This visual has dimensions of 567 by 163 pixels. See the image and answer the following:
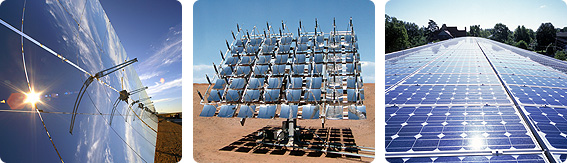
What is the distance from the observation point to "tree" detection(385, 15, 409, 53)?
195 inches

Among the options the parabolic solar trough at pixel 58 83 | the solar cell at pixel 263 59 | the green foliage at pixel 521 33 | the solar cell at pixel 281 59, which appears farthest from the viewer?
the solar cell at pixel 263 59

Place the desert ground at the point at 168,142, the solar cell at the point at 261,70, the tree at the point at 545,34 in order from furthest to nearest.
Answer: the solar cell at the point at 261,70
the tree at the point at 545,34
the desert ground at the point at 168,142

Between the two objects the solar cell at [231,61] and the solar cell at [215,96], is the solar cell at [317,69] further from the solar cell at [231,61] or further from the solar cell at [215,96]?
the solar cell at [215,96]

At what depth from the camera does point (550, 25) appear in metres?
5.07

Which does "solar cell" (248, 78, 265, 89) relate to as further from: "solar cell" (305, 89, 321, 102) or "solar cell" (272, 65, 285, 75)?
"solar cell" (305, 89, 321, 102)

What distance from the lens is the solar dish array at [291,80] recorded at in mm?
5465

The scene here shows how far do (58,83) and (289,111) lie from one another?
3.62 m

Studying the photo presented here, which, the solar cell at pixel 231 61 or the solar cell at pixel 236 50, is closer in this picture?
the solar cell at pixel 231 61

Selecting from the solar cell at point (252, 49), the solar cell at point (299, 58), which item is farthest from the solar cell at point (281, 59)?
the solar cell at point (252, 49)

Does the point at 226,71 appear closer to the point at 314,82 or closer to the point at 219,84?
the point at 219,84

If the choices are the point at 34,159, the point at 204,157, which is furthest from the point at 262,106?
the point at 34,159

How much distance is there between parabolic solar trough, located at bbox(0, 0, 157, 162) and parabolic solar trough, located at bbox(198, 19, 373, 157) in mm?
2495

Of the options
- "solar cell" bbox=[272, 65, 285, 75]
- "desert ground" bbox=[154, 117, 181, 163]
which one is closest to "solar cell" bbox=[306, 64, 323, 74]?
"solar cell" bbox=[272, 65, 285, 75]

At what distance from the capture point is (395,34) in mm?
5430
